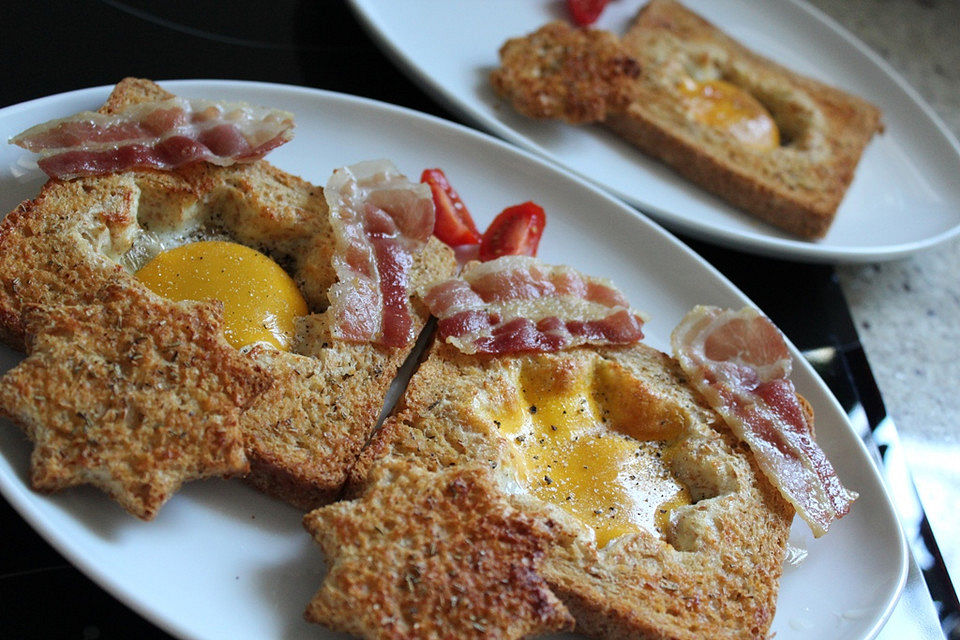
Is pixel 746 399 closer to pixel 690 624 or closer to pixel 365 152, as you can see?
pixel 690 624

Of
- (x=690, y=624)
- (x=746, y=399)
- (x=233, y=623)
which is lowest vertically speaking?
(x=233, y=623)

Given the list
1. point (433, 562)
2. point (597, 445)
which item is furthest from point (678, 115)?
point (433, 562)

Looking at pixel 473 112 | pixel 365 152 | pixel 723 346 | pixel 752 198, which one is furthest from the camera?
pixel 752 198

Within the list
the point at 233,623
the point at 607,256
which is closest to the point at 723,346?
the point at 607,256

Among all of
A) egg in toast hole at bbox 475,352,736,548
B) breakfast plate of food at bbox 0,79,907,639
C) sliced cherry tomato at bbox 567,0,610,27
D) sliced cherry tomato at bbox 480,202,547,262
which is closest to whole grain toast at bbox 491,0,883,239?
sliced cherry tomato at bbox 567,0,610,27

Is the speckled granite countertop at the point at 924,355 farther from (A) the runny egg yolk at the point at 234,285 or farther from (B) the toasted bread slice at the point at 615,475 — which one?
(A) the runny egg yolk at the point at 234,285

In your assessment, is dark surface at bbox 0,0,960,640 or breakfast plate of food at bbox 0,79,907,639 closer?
breakfast plate of food at bbox 0,79,907,639

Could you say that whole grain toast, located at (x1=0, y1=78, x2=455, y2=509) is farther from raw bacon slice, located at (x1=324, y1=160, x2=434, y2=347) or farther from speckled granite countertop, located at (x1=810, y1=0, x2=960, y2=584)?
speckled granite countertop, located at (x1=810, y1=0, x2=960, y2=584)
